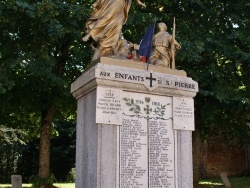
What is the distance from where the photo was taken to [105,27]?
23.9 feet

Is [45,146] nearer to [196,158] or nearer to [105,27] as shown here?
[196,158]

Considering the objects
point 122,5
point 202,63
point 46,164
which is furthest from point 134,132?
point 202,63

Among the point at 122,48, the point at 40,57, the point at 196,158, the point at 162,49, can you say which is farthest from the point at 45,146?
the point at 162,49

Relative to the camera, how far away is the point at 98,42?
24.0 ft

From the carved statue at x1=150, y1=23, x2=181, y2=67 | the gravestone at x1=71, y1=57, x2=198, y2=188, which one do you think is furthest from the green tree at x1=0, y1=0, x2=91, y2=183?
the gravestone at x1=71, y1=57, x2=198, y2=188

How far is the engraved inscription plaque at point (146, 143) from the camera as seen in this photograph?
652 centimetres

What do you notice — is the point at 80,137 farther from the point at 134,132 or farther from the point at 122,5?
the point at 122,5

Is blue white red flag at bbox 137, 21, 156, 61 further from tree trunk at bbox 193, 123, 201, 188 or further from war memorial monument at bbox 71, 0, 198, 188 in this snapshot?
tree trunk at bbox 193, 123, 201, 188

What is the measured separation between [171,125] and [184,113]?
15.3 inches

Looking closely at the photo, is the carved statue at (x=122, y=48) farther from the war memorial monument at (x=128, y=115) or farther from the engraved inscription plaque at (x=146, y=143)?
the engraved inscription plaque at (x=146, y=143)

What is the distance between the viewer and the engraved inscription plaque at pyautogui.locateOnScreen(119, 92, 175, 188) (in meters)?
6.52

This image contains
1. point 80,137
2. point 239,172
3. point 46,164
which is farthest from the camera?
point 239,172

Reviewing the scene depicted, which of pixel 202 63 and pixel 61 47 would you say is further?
pixel 202 63

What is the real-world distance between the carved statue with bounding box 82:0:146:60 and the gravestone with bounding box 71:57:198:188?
1.65 feet
